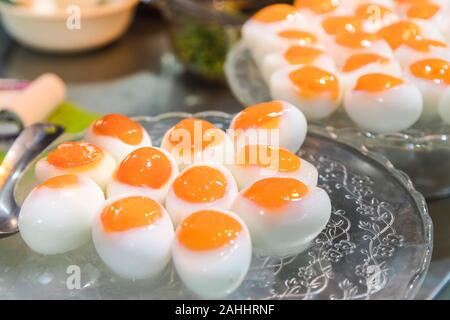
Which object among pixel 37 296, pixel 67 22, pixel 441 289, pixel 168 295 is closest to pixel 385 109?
pixel 441 289

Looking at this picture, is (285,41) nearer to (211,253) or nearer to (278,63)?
(278,63)

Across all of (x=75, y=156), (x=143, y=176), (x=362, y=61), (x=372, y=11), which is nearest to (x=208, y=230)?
(x=143, y=176)

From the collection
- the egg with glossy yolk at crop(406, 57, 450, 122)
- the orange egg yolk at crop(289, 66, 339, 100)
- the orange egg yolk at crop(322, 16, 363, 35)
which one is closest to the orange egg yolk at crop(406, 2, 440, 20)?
the orange egg yolk at crop(322, 16, 363, 35)

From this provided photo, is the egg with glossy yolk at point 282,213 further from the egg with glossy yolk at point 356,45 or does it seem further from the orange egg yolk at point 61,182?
the egg with glossy yolk at point 356,45

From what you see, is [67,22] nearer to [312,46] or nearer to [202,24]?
[202,24]

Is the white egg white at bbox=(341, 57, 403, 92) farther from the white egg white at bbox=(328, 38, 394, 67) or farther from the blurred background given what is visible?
the blurred background

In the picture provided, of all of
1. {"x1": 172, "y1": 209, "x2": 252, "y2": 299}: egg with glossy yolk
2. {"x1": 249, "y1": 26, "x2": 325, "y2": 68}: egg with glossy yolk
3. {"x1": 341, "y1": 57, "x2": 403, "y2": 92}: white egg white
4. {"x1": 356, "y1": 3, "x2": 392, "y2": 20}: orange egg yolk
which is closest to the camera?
{"x1": 172, "y1": 209, "x2": 252, "y2": 299}: egg with glossy yolk
